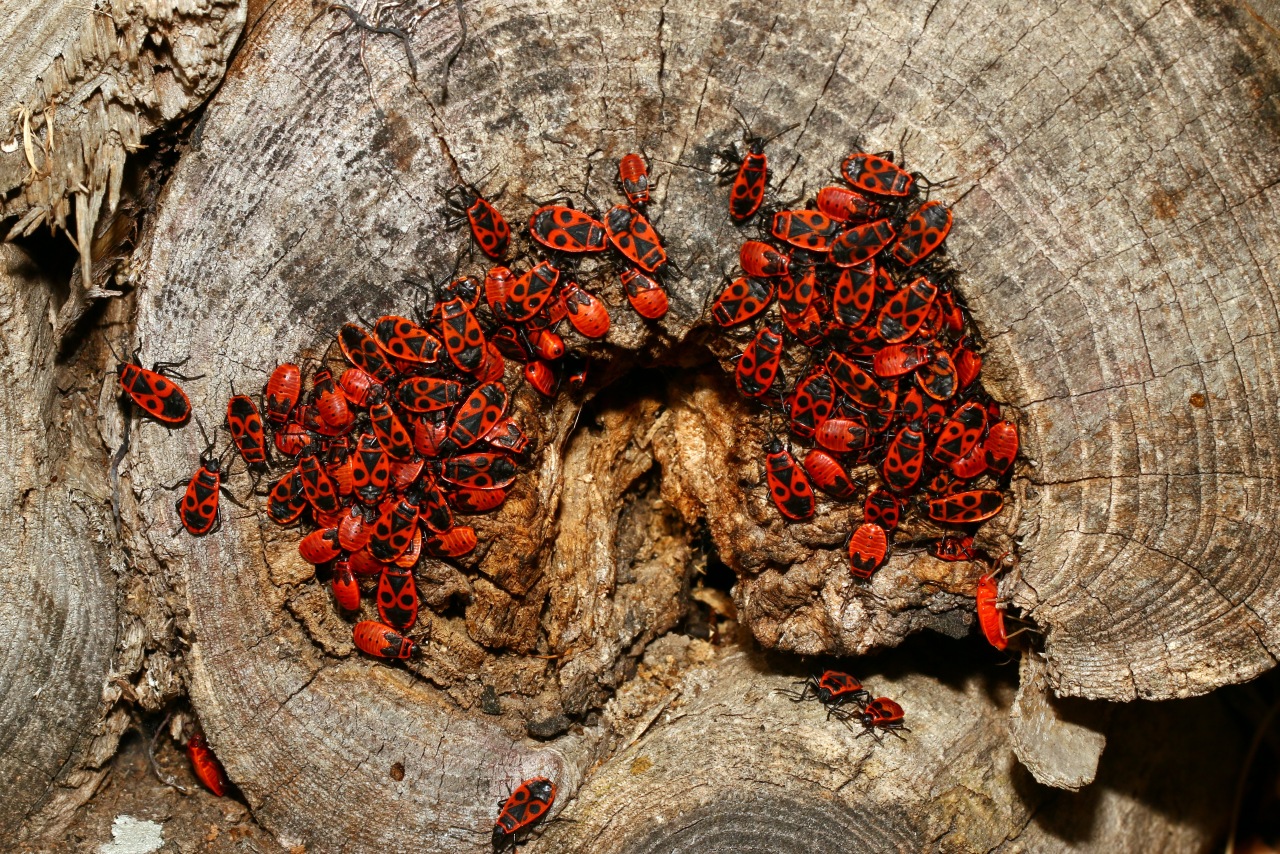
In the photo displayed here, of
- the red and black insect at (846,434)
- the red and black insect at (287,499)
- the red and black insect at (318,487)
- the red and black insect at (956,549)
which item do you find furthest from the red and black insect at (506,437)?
the red and black insect at (956,549)

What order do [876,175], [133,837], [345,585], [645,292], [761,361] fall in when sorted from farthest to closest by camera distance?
1. [133,837]
2. [345,585]
3. [761,361]
4. [645,292]
5. [876,175]

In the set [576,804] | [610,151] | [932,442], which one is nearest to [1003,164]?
[932,442]

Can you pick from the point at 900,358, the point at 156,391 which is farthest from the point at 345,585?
the point at 900,358

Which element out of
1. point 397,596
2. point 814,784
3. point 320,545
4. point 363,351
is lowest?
point 814,784

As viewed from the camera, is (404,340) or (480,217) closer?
(480,217)

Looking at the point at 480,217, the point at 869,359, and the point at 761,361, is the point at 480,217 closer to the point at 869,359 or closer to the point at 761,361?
the point at 761,361

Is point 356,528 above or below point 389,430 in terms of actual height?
below

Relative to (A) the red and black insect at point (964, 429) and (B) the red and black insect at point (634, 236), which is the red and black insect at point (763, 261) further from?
(A) the red and black insect at point (964, 429)

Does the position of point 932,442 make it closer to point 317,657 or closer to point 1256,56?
point 1256,56
